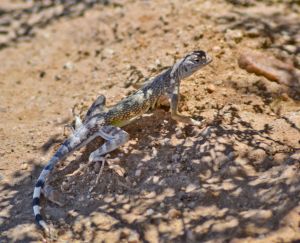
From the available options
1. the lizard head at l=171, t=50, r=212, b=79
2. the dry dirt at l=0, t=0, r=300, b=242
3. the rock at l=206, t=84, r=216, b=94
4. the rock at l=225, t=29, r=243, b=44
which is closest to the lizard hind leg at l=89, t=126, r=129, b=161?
the dry dirt at l=0, t=0, r=300, b=242

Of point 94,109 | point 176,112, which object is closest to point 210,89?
point 176,112

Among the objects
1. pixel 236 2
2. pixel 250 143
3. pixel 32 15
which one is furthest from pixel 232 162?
pixel 32 15

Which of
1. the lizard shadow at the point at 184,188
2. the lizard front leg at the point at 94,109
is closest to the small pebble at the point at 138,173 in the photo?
the lizard shadow at the point at 184,188

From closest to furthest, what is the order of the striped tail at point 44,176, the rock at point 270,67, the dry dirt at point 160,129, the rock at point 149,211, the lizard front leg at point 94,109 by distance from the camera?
the dry dirt at point 160,129
the rock at point 149,211
the striped tail at point 44,176
the lizard front leg at point 94,109
the rock at point 270,67

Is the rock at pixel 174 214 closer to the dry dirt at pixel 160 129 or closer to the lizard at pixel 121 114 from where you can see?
the dry dirt at pixel 160 129

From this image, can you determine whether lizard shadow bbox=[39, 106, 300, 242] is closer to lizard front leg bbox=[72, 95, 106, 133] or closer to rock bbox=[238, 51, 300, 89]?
lizard front leg bbox=[72, 95, 106, 133]

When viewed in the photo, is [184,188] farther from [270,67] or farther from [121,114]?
[270,67]

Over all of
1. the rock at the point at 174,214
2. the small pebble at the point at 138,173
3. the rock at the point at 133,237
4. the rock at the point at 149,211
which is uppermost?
the small pebble at the point at 138,173

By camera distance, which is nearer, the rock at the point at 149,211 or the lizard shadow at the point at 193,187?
the lizard shadow at the point at 193,187

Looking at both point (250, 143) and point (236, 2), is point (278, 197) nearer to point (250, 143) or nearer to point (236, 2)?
point (250, 143)
